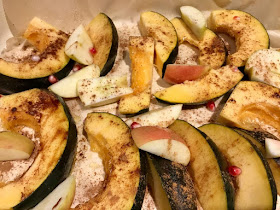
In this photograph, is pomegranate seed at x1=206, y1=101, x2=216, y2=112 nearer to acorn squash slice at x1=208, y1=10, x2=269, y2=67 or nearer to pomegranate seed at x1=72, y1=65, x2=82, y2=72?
acorn squash slice at x1=208, y1=10, x2=269, y2=67

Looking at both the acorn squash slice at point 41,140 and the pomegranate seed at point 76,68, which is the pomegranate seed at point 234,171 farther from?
the pomegranate seed at point 76,68

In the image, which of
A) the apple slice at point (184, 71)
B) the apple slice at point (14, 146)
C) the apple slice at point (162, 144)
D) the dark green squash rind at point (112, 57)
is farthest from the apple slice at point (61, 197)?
the apple slice at point (184, 71)

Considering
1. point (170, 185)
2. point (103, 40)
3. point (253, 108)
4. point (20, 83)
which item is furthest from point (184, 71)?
point (20, 83)

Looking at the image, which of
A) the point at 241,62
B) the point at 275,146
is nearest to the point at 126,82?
the point at 241,62

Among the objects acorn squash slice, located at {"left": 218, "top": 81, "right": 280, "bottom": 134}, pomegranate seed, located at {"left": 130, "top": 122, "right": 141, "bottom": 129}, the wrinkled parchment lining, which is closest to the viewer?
pomegranate seed, located at {"left": 130, "top": 122, "right": 141, "bottom": 129}

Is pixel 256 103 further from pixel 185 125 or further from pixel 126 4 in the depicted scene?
pixel 126 4

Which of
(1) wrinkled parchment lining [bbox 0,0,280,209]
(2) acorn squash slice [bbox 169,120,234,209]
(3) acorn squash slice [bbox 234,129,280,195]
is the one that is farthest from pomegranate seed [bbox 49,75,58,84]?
(3) acorn squash slice [bbox 234,129,280,195]

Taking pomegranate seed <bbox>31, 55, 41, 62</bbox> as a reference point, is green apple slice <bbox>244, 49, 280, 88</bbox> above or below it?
below
